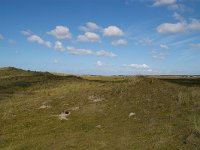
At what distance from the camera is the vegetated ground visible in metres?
19.6

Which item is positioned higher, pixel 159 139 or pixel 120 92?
pixel 120 92

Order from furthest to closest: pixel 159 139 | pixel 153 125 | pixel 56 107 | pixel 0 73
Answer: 1. pixel 0 73
2. pixel 56 107
3. pixel 153 125
4. pixel 159 139

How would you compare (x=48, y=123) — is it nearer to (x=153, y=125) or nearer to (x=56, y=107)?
(x=56, y=107)

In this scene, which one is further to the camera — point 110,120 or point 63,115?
point 63,115

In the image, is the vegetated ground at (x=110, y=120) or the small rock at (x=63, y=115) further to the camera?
the small rock at (x=63, y=115)

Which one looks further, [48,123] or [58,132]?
[48,123]

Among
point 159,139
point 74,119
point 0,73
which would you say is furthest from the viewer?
point 0,73

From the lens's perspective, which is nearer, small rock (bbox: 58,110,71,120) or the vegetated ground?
the vegetated ground

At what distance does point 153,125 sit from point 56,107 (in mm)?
11578

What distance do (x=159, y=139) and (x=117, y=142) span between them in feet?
8.46

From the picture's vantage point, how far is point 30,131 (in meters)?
23.8

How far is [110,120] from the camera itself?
24.9 m

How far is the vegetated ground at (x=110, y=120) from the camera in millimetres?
19609

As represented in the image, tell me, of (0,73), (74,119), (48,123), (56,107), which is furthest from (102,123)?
(0,73)
